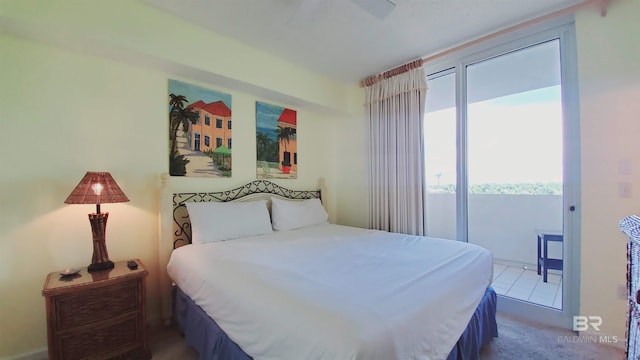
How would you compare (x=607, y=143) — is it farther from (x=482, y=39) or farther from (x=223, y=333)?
(x=223, y=333)

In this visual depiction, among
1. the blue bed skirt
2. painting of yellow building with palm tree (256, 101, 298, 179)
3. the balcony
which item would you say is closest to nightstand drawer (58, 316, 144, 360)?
→ the blue bed skirt

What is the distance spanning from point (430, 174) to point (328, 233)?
1.43m

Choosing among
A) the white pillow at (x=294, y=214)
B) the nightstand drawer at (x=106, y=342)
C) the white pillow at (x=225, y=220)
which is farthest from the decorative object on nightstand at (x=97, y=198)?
the white pillow at (x=294, y=214)

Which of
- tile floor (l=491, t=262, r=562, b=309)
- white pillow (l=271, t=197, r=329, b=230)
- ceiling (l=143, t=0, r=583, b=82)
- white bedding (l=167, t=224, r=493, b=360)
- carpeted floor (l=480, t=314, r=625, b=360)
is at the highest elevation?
ceiling (l=143, t=0, r=583, b=82)

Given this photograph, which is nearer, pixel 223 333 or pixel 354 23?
pixel 223 333

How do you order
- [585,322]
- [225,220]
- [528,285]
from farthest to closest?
1. [528,285]
2. [225,220]
3. [585,322]

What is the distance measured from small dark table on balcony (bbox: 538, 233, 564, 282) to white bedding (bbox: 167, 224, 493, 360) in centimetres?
97

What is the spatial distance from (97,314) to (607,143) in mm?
3793

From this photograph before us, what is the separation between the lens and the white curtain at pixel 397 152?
2.94m

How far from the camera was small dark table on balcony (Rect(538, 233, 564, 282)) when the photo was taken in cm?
229

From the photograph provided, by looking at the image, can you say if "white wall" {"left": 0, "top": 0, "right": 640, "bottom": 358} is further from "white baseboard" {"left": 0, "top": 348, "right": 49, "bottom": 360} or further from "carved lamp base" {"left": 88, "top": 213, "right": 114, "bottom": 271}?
"carved lamp base" {"left": 88, "top": 213, "right": 114, "bottom": 271}

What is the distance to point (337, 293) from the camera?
1153 mm

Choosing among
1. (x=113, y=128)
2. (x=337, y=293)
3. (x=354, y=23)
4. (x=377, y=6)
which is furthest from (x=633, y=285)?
(x=113, y=128)

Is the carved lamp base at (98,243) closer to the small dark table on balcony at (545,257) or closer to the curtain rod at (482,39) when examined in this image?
the curtain rod at (482,39)
